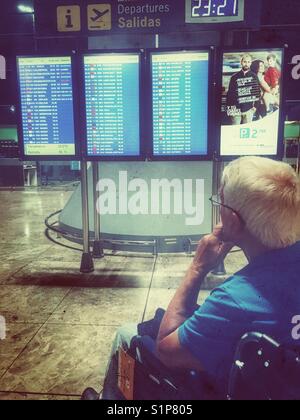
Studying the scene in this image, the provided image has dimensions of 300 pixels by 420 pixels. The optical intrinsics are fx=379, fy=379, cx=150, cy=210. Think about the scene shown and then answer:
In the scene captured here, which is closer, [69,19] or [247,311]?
[247,311]

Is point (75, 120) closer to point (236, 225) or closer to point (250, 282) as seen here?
point (236, 225)

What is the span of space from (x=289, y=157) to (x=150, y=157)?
14.8 meters

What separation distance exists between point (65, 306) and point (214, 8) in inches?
127

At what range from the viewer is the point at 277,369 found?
41.2 inches

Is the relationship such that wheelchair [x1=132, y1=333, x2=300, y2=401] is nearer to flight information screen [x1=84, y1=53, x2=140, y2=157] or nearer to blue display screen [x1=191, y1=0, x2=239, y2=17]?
flight information screen [x1=84, y1=53, x2=140, y2=157]

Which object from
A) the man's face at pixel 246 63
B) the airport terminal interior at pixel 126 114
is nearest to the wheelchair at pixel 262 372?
the airport terminal interior at pixel 126 114

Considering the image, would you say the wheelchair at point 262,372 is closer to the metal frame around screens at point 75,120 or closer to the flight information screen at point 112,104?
the flight information screen at point 112,104

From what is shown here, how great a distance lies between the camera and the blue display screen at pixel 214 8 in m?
3.75

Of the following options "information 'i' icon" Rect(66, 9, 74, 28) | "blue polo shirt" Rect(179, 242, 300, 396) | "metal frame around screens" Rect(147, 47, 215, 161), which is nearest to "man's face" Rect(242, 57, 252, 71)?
"metal frame around screens" Rect(147, 47, 215, 161)

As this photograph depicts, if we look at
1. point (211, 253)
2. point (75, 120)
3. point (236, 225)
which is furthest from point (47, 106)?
point (236, 225)

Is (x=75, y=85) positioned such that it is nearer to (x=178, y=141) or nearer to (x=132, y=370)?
(x=178, y=141)

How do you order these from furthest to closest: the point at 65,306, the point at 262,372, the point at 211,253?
the point at 65,306 → the point at 211,253 → the point at 262,372

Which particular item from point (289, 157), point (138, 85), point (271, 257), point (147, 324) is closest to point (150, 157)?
point (138, 85)

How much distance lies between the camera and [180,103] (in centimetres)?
384
